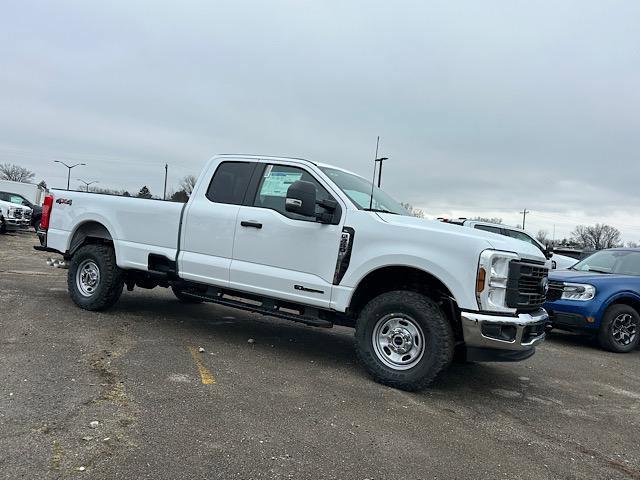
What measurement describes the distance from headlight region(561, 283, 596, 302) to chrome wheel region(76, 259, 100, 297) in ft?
21.9

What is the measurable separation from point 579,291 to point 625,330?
35.6 inches

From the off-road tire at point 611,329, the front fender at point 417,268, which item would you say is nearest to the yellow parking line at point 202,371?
the front fender at point 417,268

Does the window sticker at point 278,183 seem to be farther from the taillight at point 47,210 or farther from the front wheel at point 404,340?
the taillight at point 47,210

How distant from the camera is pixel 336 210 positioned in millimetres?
5281

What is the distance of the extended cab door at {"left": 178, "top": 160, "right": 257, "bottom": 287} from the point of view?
5.87m

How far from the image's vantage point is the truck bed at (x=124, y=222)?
6324 millimetres

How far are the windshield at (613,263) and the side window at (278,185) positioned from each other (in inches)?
224

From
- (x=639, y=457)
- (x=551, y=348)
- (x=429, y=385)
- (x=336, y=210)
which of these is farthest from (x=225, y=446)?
(x=551, y=348)

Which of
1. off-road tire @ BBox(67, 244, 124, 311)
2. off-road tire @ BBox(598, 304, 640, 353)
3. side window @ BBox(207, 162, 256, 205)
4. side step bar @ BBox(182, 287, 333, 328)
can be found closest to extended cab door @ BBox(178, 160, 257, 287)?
side window @ BBox(207, 162, 256, 205)

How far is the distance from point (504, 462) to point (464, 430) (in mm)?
540

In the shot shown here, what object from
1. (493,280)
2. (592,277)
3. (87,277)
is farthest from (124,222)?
(592,277)

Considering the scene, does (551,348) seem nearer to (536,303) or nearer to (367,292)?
(536,303)

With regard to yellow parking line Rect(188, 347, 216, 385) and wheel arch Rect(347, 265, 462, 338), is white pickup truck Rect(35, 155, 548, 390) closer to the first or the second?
Answer: wheel arch Rect(347, 265, 462, 338)

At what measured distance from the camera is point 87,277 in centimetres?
710
